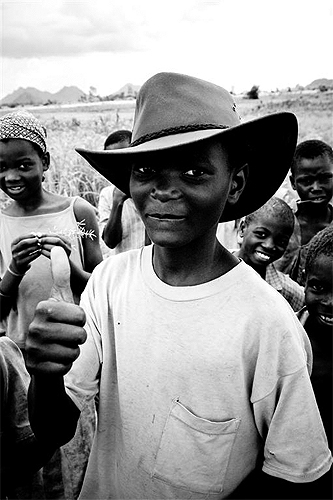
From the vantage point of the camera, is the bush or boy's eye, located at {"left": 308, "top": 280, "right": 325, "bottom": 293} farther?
the bush

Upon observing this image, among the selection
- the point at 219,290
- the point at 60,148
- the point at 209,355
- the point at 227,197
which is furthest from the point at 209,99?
the point at 60,148

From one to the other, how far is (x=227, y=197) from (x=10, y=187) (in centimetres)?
136

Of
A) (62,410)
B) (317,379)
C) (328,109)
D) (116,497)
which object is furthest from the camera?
(328,109)

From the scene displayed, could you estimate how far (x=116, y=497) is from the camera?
1.42m

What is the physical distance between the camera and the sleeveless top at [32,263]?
224 cm

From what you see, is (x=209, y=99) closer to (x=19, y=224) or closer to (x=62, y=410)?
(x=62, y=410)

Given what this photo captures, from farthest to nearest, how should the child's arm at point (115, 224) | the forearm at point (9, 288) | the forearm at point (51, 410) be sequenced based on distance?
the child's arm at point (115, 224) → the forearm at point (9, 288) → the forearm at point (51, 410)

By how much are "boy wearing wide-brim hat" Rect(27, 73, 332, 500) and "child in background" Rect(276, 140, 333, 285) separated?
1910mm

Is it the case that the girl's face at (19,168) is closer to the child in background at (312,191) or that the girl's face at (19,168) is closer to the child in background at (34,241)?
the child in background at (34,241)

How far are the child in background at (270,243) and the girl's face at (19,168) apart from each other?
1.10 meters

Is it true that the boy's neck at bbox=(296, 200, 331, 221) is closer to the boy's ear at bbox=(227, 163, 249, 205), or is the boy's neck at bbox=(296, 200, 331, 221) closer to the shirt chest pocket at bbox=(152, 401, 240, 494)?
the boy's ear at bbox=(227, 163, 249, 205)

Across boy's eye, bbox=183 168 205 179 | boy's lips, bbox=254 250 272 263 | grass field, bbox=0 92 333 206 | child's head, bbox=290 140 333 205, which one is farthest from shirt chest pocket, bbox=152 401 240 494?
grass field, bbox=0 92 333 206

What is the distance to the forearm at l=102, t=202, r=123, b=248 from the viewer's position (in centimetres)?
335

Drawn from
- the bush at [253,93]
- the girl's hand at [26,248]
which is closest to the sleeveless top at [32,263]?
the girl's hand at [26,248]
